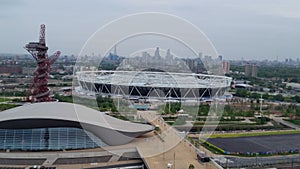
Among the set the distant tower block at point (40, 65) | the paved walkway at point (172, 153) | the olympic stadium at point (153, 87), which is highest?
the distant tower block at point (40, 65)

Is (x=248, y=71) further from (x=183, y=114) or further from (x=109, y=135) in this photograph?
(x=109, y=135)

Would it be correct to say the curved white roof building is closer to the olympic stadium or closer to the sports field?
the sports field

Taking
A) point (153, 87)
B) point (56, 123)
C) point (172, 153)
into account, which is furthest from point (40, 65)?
point (172, 153)

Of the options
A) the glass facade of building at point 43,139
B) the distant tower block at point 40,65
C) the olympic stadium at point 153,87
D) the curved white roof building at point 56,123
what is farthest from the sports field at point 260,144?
the olympic stadium at point 153,87

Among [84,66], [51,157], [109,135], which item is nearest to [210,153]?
[109,135]

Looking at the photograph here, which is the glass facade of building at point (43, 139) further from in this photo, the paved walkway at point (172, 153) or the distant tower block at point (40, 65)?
the distant tower block at point (40, 65)

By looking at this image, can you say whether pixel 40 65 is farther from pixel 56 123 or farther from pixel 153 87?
pixel 153 87
